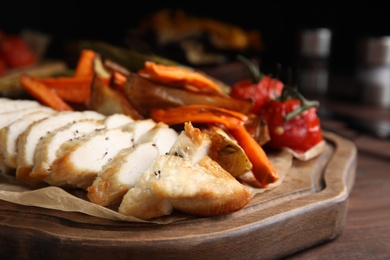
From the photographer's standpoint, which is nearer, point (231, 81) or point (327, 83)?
point (231, 81)

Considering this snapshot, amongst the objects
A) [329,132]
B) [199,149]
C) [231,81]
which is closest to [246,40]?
[231,81]

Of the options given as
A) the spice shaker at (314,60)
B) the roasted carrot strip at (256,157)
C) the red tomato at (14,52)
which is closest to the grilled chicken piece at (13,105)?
the roasted carrot strip at (256,157)

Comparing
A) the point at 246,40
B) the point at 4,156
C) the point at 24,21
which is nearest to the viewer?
the point at 4,156

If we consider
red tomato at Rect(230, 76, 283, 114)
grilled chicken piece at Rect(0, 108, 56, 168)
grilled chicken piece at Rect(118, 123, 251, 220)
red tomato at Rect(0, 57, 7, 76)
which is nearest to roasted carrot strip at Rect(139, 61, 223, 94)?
red tomato at Rect(230, 76, 283, 114)

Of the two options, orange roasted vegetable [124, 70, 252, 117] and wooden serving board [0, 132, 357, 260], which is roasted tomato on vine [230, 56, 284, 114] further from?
wooden serving board [0, 132, 357, 260]

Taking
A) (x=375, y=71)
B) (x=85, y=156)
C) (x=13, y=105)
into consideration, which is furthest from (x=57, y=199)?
(x=375, y=71)

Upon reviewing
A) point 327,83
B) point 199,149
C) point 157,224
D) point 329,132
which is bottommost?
point 327,83

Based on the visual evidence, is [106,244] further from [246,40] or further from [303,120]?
[246,40]
